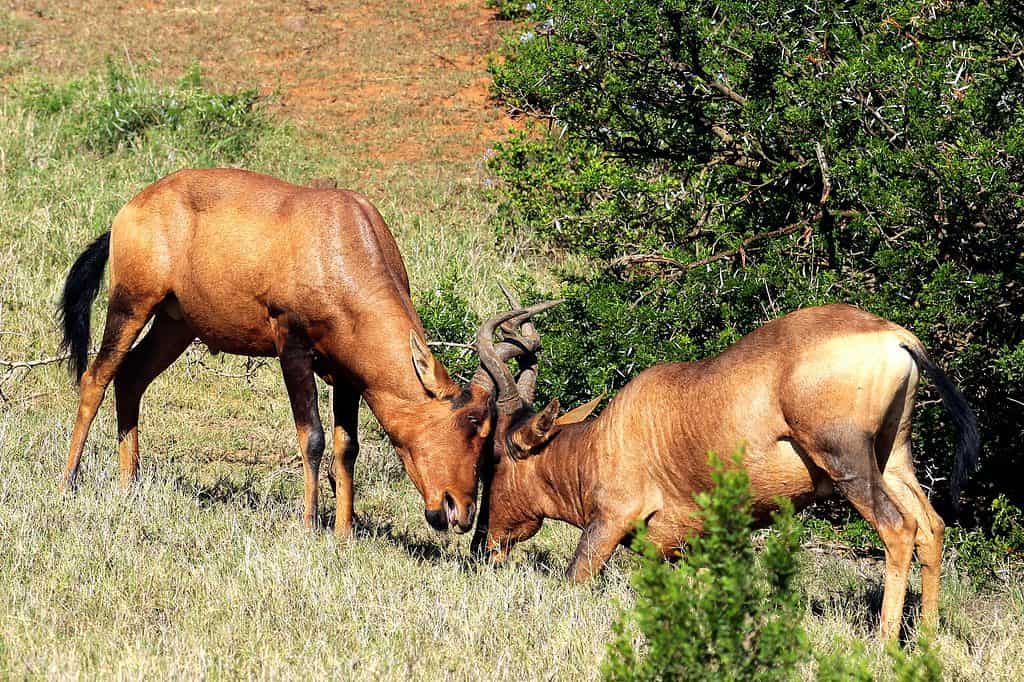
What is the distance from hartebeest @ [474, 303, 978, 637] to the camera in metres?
5.69

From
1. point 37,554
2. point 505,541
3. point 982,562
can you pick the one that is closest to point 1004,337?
point 982,562

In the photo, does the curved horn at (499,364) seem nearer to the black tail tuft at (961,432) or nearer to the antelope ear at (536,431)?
the antelope ear at (536,431)

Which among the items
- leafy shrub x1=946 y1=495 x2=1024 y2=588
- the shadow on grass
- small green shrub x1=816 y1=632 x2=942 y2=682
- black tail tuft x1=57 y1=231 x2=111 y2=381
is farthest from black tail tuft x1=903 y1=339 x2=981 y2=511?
black tail tuft x1=57 y1=231 x2=111 y2=381

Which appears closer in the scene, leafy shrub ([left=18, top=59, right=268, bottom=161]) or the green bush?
the green bush

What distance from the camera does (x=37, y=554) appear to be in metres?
6.21

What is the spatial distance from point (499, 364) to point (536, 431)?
1.47 feet

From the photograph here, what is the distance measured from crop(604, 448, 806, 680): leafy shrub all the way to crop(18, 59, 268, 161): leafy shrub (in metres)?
13.0

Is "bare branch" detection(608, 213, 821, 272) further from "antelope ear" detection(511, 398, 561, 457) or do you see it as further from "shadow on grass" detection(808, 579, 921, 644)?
"shadow on grass" detection(808, 579, 921, 644)

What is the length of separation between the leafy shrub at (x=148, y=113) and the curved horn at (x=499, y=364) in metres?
9.50

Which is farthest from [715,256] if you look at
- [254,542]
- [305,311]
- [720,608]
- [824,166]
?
[720,608]

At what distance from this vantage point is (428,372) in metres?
7.01

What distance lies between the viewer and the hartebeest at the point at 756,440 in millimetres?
5688

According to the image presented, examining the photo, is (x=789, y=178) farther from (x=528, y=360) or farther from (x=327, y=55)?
(x=327, y=55)

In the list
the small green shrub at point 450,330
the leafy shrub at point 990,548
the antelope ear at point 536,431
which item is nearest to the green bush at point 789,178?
the leafy shrub at point 990,548
